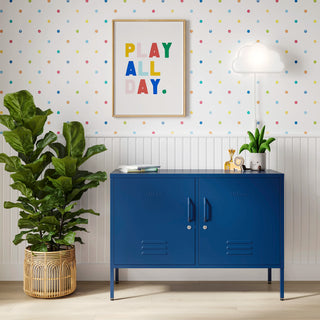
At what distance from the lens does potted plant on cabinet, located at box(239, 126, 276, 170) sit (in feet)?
9.90

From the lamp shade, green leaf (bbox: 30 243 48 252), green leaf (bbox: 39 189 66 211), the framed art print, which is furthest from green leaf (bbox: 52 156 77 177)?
the lamp shade

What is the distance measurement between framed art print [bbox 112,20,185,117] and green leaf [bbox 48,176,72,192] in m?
0.70

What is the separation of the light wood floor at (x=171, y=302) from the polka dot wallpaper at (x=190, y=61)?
114cm

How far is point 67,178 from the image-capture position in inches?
110

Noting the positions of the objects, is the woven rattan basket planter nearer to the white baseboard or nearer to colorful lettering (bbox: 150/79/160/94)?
the white baseboard

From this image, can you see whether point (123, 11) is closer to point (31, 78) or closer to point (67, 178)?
point (31, 78)

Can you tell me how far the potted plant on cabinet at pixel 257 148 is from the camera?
3018 millimetres

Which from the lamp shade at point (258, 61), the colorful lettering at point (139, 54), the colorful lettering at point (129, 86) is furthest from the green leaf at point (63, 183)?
the lamp shade at point (258, 61)

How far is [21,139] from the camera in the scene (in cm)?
280

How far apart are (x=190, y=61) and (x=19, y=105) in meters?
1.29

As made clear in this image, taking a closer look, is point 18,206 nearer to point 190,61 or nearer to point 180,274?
point 180,274

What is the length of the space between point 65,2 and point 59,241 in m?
Answer: 1.78

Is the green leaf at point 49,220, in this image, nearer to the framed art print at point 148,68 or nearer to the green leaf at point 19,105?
the green leaf at point 19,105

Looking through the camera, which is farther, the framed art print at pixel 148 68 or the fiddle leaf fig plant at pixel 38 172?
the framed art print at pixel 148 68
